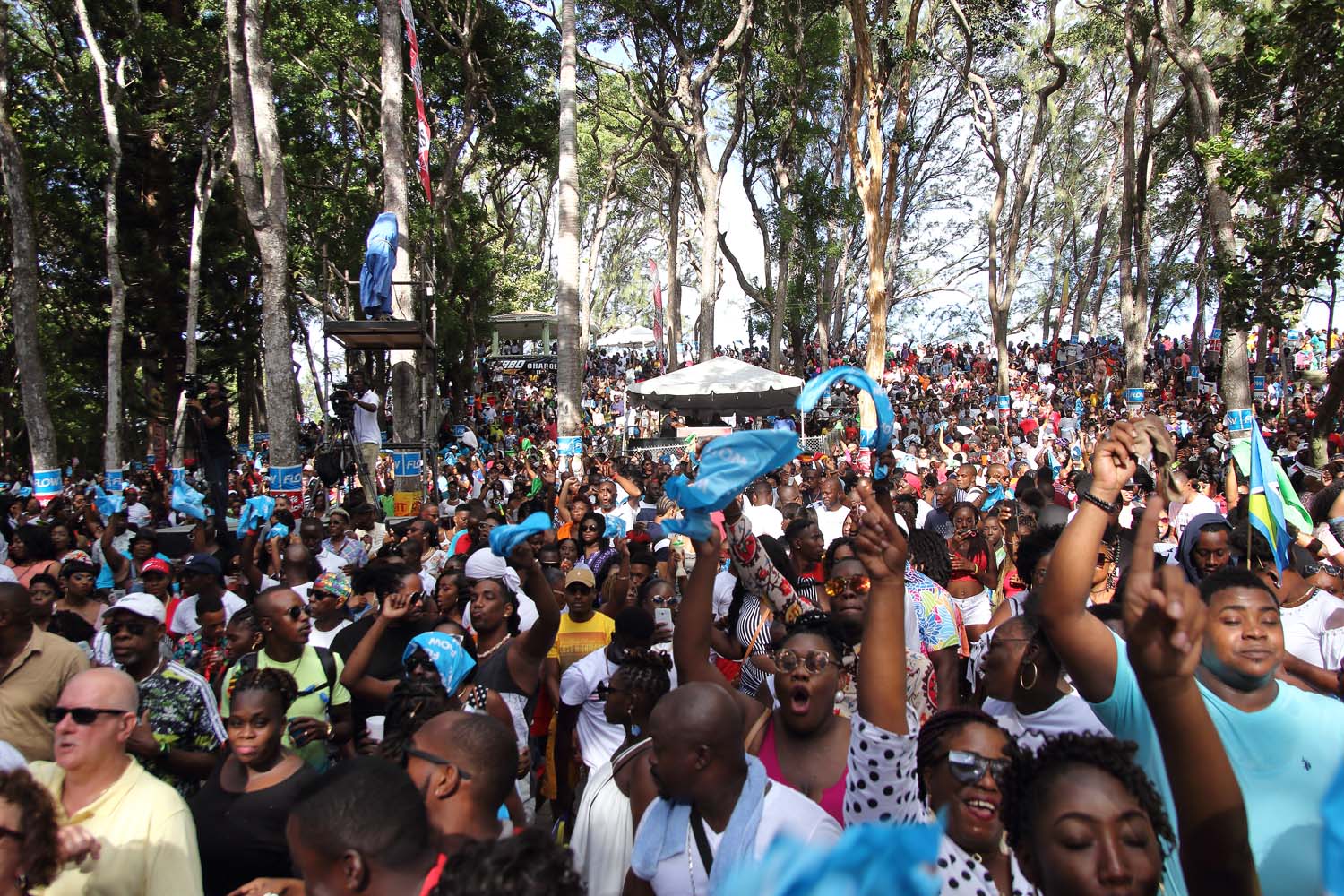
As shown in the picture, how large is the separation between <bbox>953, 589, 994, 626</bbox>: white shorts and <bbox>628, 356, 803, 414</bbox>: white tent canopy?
1327cm

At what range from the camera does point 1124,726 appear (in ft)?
8.11

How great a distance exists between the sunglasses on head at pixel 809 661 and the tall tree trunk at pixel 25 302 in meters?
15.6

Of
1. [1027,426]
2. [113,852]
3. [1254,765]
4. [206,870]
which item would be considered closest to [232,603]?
[206,870]

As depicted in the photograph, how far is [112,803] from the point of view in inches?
116

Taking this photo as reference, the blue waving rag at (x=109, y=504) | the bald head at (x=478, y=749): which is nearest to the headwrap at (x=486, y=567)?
the bald head at (x=478, y=749)

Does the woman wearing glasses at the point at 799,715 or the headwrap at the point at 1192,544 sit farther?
the headwrap at the point at 1192,544

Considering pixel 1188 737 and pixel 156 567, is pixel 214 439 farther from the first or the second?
pixel 1188 737

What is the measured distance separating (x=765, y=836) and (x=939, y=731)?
0.65 metres

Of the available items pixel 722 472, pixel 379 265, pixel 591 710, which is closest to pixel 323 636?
pixel 591 710

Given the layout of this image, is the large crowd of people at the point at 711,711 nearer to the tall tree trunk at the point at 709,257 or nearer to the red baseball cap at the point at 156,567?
the red baseball cap at the point at 156,567

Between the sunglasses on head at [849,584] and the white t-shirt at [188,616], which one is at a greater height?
the sunglasses on head at [849,584]

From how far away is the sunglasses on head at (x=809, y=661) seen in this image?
10.5 feet

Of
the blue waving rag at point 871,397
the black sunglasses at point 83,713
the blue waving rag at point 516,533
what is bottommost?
the black sunglasses at point 83,713

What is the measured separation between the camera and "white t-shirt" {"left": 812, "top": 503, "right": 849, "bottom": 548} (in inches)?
342
